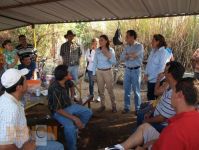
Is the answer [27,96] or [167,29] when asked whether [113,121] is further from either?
[167,29]

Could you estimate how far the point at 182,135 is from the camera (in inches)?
84.0

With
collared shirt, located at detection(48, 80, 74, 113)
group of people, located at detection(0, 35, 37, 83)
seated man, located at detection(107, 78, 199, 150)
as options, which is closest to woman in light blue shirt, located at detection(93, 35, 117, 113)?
group of people, located at detection(0, 35, 37, 83)

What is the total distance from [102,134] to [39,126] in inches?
75.0

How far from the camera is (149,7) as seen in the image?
19.4 feet

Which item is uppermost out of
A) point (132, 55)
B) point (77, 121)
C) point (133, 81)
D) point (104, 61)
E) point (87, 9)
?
point (87, 9)

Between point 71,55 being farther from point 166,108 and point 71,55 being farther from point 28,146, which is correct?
point 28,146

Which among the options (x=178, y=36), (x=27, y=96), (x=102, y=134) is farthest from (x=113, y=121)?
(x=178, y=36)

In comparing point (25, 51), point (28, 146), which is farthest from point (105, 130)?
point (25, 51)

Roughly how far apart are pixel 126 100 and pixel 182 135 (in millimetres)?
4915

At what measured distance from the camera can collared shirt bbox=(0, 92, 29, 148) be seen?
2717 millimetres

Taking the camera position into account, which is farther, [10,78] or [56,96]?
[56,96]

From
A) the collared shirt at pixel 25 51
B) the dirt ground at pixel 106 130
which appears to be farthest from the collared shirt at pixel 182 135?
the collared shirt at pixel 25 51

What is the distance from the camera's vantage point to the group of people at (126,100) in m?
2.32

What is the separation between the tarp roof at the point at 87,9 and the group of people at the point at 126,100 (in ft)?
1.81
